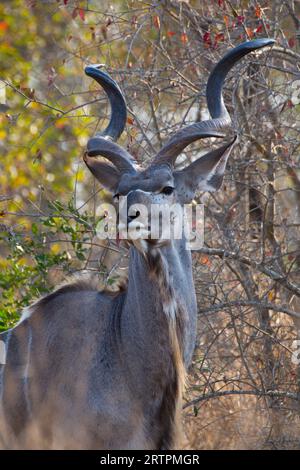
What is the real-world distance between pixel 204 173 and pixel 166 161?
32 cm

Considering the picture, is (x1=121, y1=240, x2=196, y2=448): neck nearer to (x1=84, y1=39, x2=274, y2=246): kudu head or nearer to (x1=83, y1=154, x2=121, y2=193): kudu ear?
(x1=84, y1=39, x2=274, y2=246): kudu head

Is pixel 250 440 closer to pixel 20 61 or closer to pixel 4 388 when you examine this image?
pixel 4 388

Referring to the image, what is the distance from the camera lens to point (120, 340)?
4062 mm

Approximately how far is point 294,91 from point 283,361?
5.09 ft

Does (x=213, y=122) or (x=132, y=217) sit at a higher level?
(x=213, y=122)

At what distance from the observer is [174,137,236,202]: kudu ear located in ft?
13.9

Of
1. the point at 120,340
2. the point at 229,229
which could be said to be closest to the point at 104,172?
the point at 120,340

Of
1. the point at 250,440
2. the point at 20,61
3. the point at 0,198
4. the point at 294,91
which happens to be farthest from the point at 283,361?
the point at 20,61

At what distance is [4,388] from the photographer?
168 inches

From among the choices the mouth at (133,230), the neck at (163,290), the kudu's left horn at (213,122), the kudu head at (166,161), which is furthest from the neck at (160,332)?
A: the kudu's left horn at (213,122)

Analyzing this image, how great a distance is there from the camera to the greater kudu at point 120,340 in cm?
385

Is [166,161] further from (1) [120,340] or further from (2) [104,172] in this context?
(1) [120,340]

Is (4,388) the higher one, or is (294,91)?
(294,91)

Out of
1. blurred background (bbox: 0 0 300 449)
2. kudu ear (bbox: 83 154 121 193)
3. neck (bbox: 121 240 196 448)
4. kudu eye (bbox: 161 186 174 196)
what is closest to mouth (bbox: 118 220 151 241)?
neck (bbox: 121 240 196 448)
